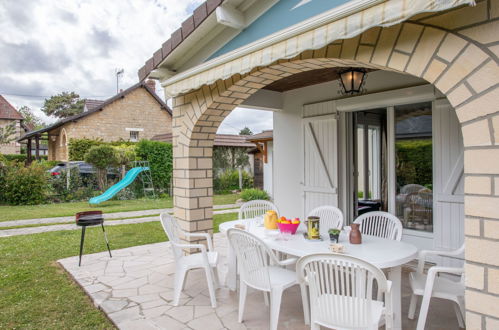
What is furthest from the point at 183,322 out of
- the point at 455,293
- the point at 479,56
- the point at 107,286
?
the point at 479,56

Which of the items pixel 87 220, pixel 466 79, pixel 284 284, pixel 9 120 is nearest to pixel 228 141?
pixel 87 220

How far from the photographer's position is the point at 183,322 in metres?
3.14

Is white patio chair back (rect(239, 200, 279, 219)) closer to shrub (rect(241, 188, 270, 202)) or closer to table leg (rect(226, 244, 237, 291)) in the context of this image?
table leg (rect(226, 244, 237, 291))

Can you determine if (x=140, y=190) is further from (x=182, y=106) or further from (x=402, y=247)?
(x=402, y=247)

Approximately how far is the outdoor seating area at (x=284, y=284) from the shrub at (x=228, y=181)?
35.7 ft

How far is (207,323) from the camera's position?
311cm

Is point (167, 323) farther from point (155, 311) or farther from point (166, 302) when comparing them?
point (166, 302)

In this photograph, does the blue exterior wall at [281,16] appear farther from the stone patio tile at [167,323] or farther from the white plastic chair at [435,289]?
the stone patio tile at [167,323]

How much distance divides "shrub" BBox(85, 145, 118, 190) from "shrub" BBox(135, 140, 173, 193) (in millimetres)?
1340

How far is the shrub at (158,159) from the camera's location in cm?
1417

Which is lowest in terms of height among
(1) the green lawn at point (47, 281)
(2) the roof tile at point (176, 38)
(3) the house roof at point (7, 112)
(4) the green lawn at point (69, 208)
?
(1) the green lawn at point (47, 281)

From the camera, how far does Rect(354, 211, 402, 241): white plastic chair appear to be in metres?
3.72


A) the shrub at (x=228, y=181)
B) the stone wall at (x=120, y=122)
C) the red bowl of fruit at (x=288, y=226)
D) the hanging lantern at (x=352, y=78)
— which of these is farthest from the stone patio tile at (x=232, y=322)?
the stone wall at (x=120, y=122)

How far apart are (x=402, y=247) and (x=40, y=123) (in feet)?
172
